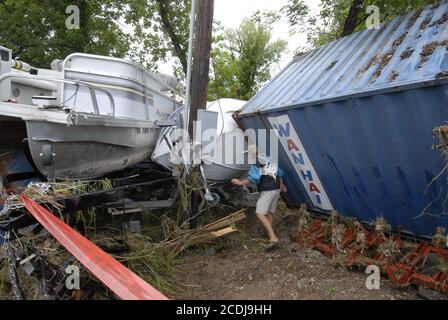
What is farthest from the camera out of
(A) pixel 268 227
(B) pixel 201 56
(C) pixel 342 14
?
(C) pixel 342 14

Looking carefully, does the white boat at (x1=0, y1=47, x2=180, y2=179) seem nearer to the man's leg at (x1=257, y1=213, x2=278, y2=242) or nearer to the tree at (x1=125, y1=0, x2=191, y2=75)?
the man's leg at (x1=257, y1=213, x2=278, y2=242)

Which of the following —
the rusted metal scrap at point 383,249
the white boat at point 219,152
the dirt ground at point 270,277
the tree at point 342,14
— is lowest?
the dirt ground at point 270,277

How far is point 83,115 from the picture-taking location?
418cm

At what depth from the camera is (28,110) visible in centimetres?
405

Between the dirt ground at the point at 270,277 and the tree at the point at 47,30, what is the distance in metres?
12.1

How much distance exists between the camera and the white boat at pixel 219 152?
5.40m

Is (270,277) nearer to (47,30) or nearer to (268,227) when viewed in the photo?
(268,227)

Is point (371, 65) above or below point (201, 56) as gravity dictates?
below

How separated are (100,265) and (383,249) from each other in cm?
300

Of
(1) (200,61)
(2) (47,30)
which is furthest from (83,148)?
(2) (47,30)

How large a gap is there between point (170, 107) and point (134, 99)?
1.89 meters

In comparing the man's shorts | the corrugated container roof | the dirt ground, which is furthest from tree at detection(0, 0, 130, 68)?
the dirt ground

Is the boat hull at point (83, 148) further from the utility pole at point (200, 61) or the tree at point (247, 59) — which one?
the tree at point (247, 59)

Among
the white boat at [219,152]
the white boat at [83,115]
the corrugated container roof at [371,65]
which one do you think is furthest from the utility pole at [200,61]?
the corrugated container roof at [371,65]
